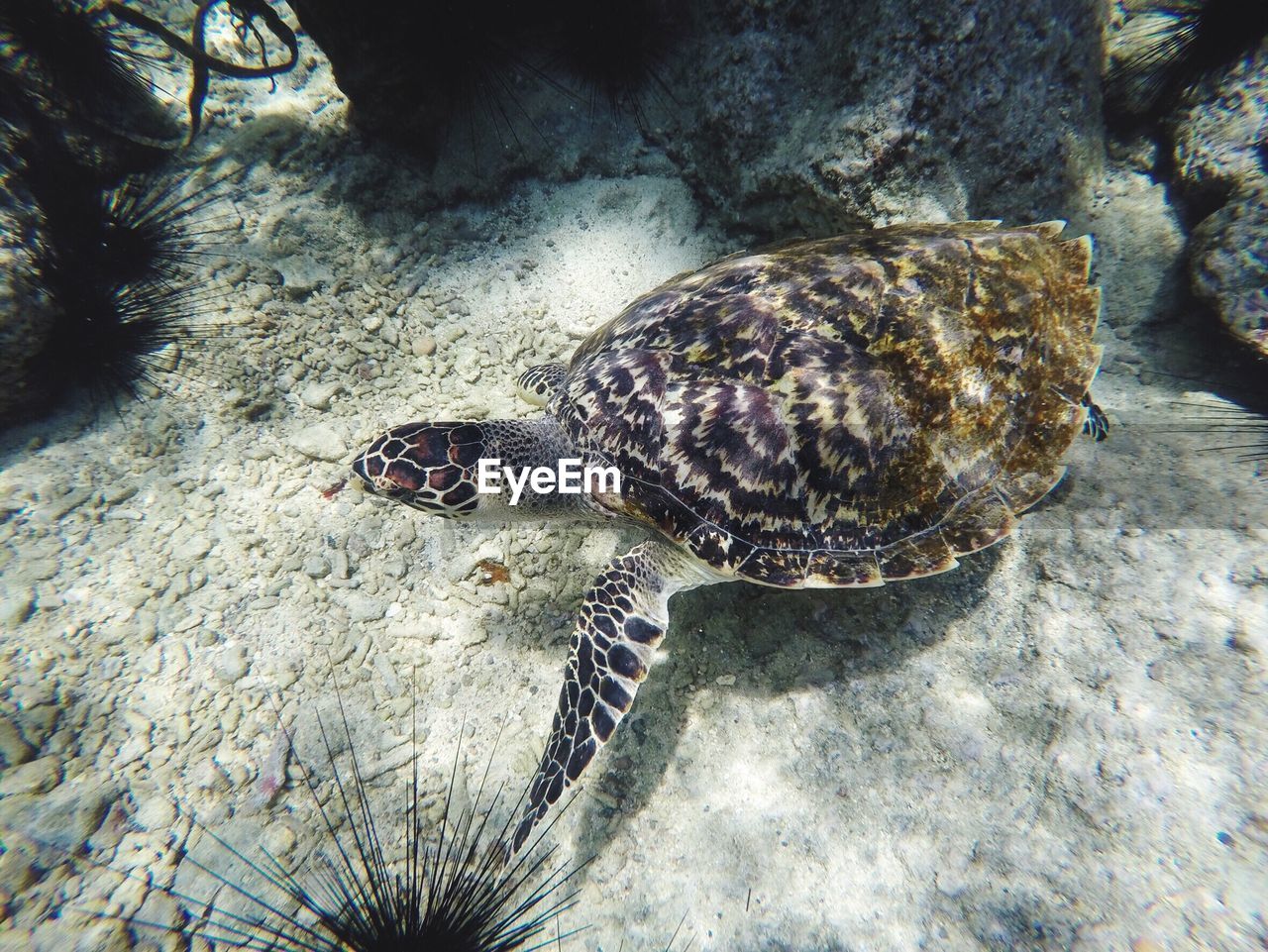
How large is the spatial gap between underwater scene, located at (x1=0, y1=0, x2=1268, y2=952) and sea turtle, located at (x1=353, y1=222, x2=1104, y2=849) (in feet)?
0.06

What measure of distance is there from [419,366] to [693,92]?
93.7 inches

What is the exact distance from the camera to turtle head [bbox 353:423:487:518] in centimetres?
208

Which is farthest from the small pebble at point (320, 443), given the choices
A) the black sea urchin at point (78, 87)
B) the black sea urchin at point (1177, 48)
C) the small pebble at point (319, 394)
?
the black sea urchin at point (1177, 48)

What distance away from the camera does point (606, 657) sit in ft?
6.53

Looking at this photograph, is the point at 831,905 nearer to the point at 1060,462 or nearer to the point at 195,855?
the point at 1060,462

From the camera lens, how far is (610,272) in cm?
317

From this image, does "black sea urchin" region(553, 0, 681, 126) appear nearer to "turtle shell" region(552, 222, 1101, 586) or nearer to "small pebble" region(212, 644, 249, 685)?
"turtle shell" region(552, 222, 1101, 586)

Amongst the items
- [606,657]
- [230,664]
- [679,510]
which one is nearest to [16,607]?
[230,664]

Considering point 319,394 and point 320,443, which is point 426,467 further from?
point 319,394

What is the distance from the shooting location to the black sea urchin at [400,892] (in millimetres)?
1692

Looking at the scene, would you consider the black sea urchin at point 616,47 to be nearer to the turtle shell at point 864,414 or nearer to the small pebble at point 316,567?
the turtle shell at point 864,414

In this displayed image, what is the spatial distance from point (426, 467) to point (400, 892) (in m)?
1.57

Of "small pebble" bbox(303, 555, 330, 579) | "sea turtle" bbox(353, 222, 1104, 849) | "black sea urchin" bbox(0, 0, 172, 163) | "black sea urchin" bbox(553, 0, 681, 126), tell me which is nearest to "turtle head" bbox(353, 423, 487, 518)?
"sea turtle" bbox(353, 222, 1104, 849)

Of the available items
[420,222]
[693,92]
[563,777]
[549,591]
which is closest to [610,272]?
[693,92]
